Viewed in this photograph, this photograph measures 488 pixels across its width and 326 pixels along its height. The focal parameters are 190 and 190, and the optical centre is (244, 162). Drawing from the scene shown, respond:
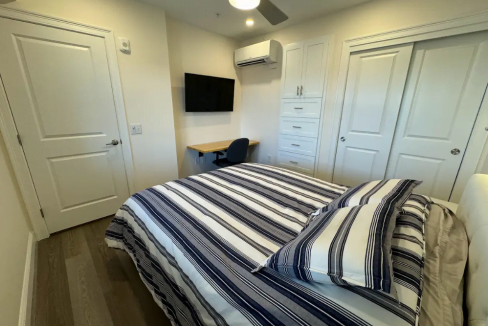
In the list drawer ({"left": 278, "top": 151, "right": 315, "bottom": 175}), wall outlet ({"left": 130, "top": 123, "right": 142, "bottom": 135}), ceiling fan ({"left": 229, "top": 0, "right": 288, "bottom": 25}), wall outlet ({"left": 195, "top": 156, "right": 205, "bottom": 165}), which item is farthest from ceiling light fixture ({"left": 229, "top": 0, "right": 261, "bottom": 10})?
wall outlet ({"left": 195, "top": 156, "right": 205, "bottom": 165})

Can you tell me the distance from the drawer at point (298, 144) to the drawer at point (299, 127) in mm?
65

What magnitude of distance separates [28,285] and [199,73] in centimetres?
297

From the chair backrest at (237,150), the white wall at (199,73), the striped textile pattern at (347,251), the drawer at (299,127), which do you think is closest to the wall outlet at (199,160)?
the white wall at (199,73)

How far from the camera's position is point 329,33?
2.42 metres

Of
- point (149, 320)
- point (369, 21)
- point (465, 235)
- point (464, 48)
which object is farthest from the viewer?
point (369, 21)

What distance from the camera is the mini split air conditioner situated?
2787 mm

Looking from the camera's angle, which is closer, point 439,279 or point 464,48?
point 439,279

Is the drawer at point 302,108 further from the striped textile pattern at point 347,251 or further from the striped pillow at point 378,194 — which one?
the striped textile pattern at point 347,251

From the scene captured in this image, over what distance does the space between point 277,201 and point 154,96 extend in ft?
6.75

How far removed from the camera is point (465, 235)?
93 cm

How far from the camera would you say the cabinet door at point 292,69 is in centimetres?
269

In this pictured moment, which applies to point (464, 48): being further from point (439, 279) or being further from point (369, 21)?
point (439, 279)

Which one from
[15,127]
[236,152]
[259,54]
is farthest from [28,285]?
[259,54]

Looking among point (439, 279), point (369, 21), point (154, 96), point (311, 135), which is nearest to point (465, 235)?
point (439, 279)
